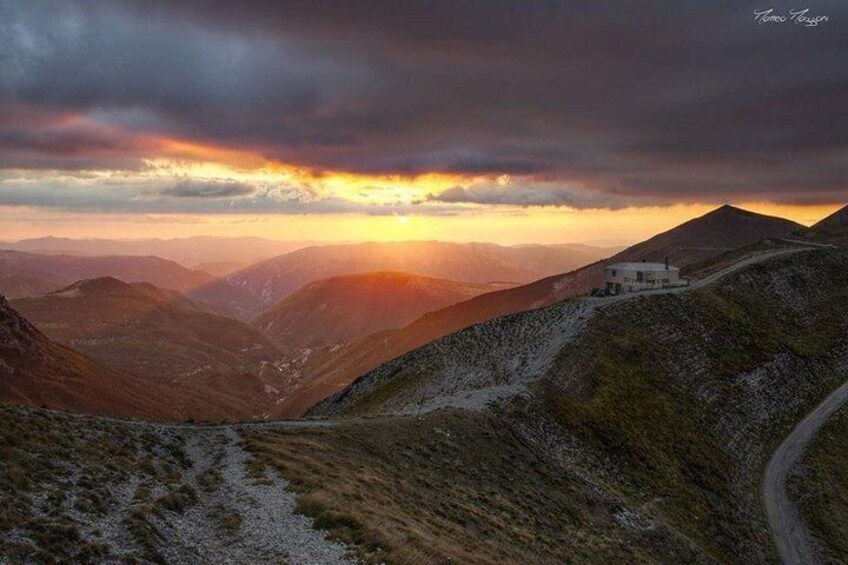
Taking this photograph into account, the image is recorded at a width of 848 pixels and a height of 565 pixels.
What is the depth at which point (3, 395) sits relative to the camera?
168 metres

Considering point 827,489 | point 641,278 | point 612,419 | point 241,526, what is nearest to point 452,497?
point 241,526

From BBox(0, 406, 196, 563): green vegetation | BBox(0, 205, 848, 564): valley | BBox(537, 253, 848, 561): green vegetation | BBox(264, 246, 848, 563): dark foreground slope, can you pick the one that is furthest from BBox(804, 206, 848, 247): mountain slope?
BBox(0, 406, 196, 563): green vegetation

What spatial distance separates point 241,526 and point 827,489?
217 ft

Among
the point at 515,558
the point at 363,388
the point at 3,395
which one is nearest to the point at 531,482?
the point at 515,558

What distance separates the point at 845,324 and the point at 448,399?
82937mm

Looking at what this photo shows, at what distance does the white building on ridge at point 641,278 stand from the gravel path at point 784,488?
3514cm

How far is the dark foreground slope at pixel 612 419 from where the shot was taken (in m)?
37.6

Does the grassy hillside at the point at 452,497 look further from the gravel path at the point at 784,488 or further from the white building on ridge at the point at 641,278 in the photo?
the white building on ridge at the point at 641,278

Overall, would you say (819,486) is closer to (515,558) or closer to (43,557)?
(515,558)

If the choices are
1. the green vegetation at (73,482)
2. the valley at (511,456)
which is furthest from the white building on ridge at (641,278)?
the green vegetation at (73,482)

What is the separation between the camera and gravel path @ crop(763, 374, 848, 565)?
53594mm

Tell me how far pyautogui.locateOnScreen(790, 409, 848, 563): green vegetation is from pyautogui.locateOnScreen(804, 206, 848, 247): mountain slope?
345 feet

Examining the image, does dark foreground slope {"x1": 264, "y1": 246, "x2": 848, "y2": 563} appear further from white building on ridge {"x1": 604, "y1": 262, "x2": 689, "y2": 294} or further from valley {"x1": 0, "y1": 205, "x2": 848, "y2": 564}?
white building on ridge {"x1": 604, "y1": 262, "x2": 689, "y2": 294}

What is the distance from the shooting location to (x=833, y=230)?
172250mm
